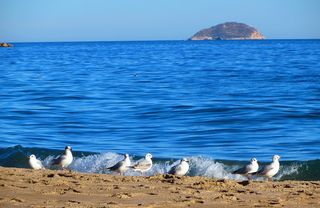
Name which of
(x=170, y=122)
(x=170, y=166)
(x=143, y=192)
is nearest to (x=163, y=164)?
(x=170, y=166)

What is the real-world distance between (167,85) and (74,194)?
26.9m

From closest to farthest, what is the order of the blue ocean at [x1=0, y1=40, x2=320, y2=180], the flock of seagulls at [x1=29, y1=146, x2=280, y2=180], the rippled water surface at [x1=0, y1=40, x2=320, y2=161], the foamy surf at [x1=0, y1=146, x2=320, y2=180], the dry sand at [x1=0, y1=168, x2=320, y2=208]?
1. the dry sand at [x1=0, y1=168, x2=320, y2=208]
2. the flock of seagulls at [x1=29, y1=146, x2=280, y2=180]
3. the foamy surf at [x1=0, y1=146, x2=320, y2=180]
4. the blue ocean at [x1=0, y1=40, x2=320, y2=180]
5. the rippled water surface at [x1=0, y1=40, x2=320, y2=161]

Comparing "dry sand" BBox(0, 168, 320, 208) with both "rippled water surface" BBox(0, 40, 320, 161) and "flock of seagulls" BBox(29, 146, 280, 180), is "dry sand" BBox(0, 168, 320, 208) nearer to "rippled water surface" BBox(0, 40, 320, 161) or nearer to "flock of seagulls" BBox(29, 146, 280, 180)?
"flock of seagulls" BBox(29, 146, 280, 180)

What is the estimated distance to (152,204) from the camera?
27.1ft

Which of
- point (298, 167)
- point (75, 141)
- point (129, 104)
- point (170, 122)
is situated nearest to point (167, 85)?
point (129, 104)

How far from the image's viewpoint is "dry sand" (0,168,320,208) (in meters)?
8.35

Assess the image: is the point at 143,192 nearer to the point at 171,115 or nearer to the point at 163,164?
the point at 163,164

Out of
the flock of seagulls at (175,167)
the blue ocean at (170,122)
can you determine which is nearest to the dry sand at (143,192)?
the flock of seagulls at (175,167)

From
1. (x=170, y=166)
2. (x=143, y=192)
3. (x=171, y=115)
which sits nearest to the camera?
(x=143, y=192)

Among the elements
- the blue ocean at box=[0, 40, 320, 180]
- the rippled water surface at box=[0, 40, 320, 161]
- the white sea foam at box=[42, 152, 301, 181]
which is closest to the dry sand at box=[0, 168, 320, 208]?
the white sea foam at box=[42, 152, 301, 181]

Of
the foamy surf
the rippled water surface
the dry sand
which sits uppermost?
the dry sand

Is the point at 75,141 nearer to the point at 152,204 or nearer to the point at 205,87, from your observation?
the point at 152,204

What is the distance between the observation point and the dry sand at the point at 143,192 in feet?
27.4

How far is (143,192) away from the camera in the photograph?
30.0 ft
